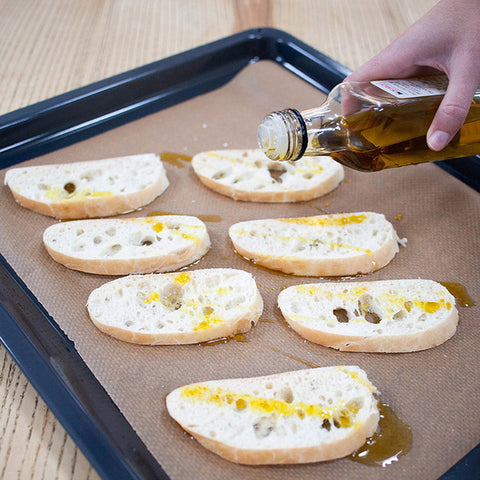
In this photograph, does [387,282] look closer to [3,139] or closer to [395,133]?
[395,133]

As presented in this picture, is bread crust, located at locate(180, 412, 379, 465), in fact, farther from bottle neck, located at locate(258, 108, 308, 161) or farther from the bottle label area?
the bottle label area

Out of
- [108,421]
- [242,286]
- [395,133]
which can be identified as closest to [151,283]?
[242,286]

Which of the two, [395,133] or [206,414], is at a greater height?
[395,133]

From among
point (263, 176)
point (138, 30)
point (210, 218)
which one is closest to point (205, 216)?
point (210, 218)

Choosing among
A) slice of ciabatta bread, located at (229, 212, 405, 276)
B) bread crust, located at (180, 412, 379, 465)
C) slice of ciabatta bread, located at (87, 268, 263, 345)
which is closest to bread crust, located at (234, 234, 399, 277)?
slice of ciabatta bread, located at (229, 212, 405, 276)

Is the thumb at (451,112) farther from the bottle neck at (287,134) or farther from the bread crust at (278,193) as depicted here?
the bread crust at (278,193)

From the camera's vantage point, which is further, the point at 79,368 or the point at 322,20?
the point at 322,20
